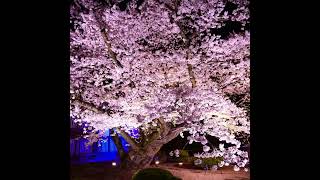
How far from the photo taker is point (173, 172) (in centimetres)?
1167

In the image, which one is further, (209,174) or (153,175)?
(209,174)

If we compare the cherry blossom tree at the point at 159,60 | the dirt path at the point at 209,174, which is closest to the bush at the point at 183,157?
the dirt path at the point at 209,174

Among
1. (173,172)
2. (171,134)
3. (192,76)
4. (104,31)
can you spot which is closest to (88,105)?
(104,31)

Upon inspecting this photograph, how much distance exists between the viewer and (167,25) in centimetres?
828

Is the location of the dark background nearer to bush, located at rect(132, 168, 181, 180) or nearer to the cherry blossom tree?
the cherry blossom tree

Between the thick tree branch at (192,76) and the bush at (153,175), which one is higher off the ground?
the thick tree branch at (192,76)

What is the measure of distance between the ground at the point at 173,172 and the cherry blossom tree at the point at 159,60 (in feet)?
7.49

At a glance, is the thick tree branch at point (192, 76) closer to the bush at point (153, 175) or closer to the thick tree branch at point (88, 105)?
the bush at point (153, 175)

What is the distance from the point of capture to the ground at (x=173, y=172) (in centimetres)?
1057

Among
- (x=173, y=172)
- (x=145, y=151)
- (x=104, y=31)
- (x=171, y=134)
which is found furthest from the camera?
(x=173, y=172)

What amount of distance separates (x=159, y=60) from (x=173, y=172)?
4.95 meters
